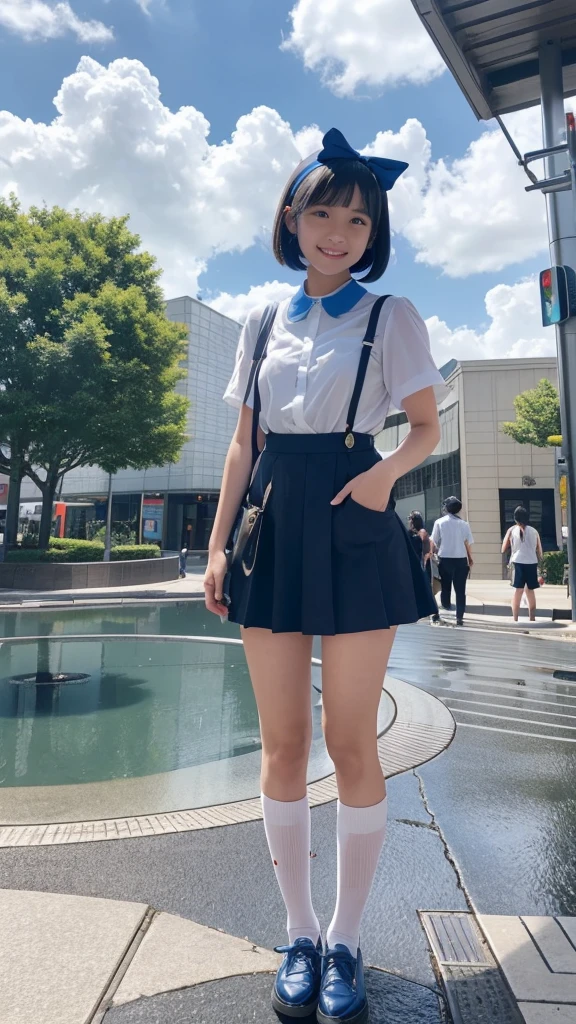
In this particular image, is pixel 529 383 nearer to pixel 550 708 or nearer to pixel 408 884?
pixel 550 708

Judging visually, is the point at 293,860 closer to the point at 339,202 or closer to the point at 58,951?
the point at 58,951

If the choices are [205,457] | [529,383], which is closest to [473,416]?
[529,383]

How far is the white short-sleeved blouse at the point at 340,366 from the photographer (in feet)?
5.42

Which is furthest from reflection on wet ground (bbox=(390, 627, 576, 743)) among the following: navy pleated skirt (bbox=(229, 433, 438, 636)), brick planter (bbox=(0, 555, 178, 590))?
brick planter (bbox=(0, 555, 178, 590))

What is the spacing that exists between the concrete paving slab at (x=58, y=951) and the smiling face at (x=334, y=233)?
1.86 meters

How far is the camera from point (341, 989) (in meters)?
1.46

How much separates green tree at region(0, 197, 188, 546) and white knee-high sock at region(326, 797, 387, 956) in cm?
1756

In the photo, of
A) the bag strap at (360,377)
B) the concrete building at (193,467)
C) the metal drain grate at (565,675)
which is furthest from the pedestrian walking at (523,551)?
the concrete building at (193,467)

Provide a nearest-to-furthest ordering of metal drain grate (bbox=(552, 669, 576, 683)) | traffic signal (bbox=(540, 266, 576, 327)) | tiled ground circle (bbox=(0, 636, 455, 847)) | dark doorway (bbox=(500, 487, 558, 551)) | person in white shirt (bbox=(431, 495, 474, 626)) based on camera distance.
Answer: tiled ground circle (bbox=(0, 636, 455, 847))
metal drain grate (bbox=(552, 669, 576, 683))
traffic signal (bbox=(540, 266, 576, 327))
person in white shirt (bbox=(431, 495, 474, 626))
dark doorway (bbox=(500, 487, 558, 551))

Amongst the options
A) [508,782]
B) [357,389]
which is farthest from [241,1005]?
[508,782]

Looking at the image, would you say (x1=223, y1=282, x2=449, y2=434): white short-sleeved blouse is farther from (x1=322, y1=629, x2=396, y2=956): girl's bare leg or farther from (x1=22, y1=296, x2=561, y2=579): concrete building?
(x1=22, y1=296, x2=561, y2=579): concrete building

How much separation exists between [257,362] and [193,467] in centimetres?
4164

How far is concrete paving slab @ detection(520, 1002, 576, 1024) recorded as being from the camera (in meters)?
1.42

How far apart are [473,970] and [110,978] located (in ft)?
2.92
